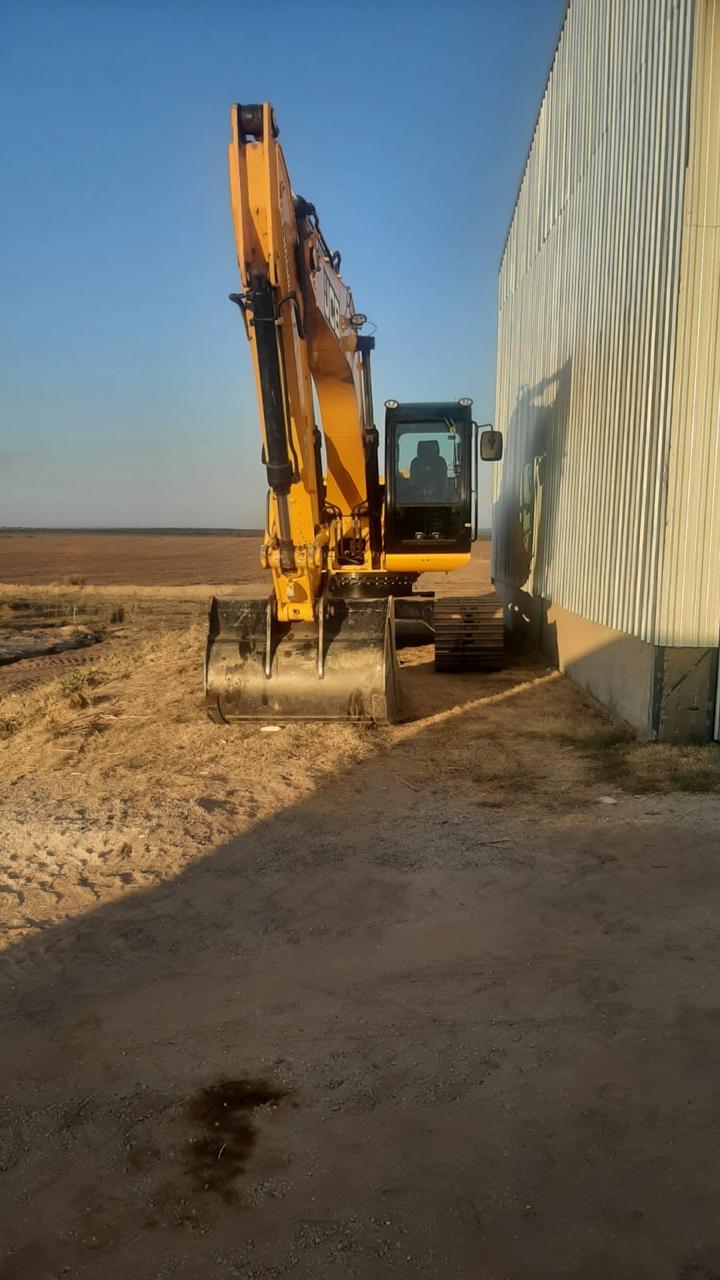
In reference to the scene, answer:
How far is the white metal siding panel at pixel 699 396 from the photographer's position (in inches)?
288

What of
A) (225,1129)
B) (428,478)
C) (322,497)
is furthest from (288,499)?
(225,1129)

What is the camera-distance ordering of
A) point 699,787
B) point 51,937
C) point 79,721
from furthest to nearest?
point 79,721 → point 699,787 → point 51,937

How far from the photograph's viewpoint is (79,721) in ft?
31.3

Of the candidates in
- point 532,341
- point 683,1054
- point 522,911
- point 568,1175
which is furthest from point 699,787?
point 532,341

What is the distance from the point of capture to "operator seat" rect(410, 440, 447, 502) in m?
12.4

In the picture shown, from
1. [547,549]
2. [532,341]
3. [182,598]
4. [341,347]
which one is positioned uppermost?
[532,341]

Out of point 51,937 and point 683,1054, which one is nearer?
point 683,1054

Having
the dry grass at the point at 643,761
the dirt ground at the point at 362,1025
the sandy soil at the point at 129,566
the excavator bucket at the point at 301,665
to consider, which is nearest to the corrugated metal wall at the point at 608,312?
the dry grass at the point at 643,761

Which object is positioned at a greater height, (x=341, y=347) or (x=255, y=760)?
(x=341, y=347)

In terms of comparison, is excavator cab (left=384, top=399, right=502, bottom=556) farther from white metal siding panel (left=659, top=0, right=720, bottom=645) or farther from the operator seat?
white metal siding panel (left=659, top=0, right=720, bottom=645)

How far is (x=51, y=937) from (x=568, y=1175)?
2908 millimetres

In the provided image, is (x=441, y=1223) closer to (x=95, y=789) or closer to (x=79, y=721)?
(x=95, y=789)

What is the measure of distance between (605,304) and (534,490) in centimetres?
497

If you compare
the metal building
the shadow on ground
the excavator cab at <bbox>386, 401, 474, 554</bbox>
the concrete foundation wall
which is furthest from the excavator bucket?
the excavator cab at <bbox>386, 401, 474, 554</bbox>
